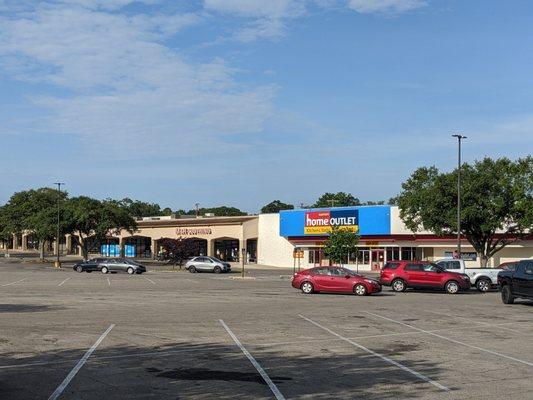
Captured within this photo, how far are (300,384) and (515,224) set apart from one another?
4424 cm

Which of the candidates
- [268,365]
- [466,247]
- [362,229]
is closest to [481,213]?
[466,247]

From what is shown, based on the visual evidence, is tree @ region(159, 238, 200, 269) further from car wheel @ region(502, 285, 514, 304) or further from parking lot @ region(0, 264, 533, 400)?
car wheel @ region(502, 285, 514, 304)

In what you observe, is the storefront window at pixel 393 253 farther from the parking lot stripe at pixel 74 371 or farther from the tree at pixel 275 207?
the tree at pixel 275 207

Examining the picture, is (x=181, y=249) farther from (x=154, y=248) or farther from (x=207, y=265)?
(x=154, y=248)

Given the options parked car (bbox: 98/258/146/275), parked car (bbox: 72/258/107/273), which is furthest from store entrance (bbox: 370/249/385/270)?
parked car (bbox: 72/258/107/273)

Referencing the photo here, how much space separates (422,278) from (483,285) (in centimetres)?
428

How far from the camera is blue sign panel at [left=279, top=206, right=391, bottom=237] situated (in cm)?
6450

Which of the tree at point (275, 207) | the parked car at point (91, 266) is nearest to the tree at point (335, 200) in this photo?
the tree at point (275, 207)

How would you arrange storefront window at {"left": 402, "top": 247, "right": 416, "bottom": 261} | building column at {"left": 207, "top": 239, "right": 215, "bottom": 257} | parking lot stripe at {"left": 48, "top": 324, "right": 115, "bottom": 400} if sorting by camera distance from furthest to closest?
building column at {"left": 207, "top": 239, "right": 215, "bottom": 257}, storefront window at {"left": 402, "top": 247, "right": 416, "bottom": 261}, parking lot stripe at {"left": 48, "top": 324, "right": 115, "bottom": 400}

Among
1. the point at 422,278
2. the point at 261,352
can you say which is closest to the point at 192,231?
the point at 422,278

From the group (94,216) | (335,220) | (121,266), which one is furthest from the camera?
(94,216)

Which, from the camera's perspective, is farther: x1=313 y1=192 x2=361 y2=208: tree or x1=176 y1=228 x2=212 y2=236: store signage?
x1=313 y1=192 x2=361 y2=208: tree

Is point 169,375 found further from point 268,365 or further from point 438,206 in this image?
point 438,206

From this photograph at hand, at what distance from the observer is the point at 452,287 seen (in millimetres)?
32750
